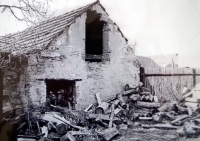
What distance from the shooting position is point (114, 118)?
526cm

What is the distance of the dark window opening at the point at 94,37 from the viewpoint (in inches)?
219

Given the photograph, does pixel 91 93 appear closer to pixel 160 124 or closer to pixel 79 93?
pixel 79 93

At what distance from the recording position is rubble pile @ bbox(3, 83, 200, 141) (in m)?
4.64

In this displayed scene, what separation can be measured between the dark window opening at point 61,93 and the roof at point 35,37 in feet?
3.26

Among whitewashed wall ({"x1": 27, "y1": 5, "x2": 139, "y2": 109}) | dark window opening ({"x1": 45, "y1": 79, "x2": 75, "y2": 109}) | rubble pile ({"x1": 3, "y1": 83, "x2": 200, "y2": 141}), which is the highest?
whitewashed wall ({"x1": 27, "y1": 5, "x2": 139, "y2": 109})

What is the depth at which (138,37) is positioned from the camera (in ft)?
16.0

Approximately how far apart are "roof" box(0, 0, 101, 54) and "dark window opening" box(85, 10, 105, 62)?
0.33 meters

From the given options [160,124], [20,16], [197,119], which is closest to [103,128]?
[160,124]

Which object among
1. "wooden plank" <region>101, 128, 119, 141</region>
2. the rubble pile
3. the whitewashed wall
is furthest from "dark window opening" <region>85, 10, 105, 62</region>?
"wooden plank" <region>101, 128, 119, 141</region>

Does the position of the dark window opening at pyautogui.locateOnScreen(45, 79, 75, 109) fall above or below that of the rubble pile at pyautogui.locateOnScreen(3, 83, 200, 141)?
above

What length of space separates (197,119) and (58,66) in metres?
3.37

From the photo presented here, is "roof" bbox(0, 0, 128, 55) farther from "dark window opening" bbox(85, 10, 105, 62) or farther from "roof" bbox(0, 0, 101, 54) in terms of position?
"dark window opening" bbox(85, 10, 105, 62)

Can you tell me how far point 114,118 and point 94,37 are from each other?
7.22 feet

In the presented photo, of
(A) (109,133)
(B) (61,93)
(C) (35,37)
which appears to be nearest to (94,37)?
(C) (35,37)
